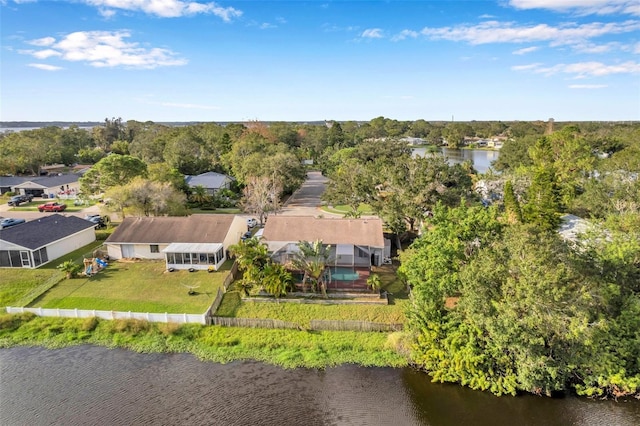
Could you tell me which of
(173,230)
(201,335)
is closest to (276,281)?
(201,335)

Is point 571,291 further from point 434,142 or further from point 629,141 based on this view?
point 434,142

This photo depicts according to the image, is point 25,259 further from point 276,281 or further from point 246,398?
point 246,398

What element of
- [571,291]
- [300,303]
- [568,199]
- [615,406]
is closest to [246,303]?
[300,303]

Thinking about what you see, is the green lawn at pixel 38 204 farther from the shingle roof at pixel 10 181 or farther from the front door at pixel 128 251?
the front door at pixel 128 251

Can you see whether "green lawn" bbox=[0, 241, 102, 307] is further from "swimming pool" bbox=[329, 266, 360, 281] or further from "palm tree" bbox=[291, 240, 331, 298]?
"swimming pool" bbox=[329, 266, 360, 281]

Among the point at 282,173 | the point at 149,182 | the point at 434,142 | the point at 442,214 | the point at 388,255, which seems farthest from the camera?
the point at 434,142

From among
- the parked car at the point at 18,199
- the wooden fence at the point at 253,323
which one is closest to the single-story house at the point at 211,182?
the parked car at the point at 18,199
